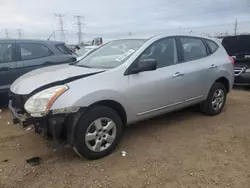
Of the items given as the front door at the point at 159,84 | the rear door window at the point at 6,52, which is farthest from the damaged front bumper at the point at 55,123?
the rear door window at the point at 6,52

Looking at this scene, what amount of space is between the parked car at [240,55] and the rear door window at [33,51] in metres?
5.28

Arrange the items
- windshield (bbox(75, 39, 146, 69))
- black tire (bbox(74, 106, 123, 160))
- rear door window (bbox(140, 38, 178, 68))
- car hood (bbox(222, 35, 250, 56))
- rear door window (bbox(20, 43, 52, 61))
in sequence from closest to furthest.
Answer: black tire (bbox(74, 106, 123, 160)) < windshield (bbox(75, 39, 146, 69)) < rear door window (bbox(140, 38, 178, 68)) < rear door window (bbox(20, 43, 52, 61)) < car hood (bbox(222, 35, 250, 56))

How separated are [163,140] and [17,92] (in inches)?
88.4

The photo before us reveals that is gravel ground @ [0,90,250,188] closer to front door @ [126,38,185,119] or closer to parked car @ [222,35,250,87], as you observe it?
front door @ [126,38,185,119]

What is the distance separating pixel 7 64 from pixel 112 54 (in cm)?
284

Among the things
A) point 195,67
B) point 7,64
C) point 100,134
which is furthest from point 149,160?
point 7,64

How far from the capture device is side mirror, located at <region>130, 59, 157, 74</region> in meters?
3.68

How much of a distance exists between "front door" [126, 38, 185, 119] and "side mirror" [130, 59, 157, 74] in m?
0.07

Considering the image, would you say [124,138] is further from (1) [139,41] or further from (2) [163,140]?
(1) [139,41]

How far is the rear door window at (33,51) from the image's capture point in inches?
239

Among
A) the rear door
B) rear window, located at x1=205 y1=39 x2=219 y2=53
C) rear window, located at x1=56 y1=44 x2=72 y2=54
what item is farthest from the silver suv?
rear window, located at x1=56 y1=44 x2=72 y2=54

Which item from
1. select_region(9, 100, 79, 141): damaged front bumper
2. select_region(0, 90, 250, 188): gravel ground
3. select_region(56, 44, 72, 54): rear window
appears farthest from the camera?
select_region(56, 44, 72, 54): rear window

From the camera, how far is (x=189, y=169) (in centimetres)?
323

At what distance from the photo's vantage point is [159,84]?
3994 mm
